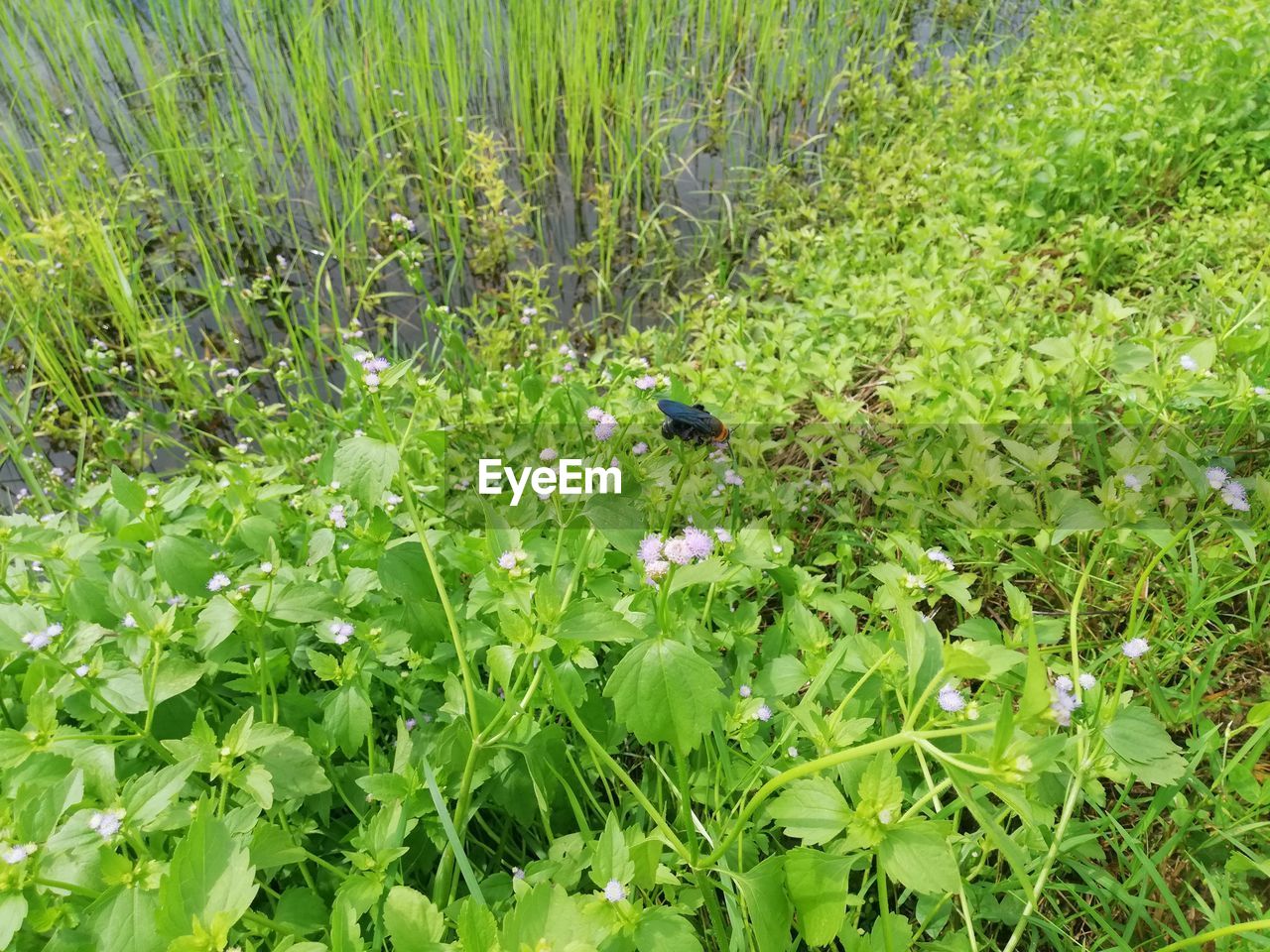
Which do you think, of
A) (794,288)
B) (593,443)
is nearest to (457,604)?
(593,443)

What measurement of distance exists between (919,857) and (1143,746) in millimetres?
438

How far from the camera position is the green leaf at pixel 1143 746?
3.39ft

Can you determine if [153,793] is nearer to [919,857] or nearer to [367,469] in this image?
[367,469]

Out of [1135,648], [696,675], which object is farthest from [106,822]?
[1135,648]

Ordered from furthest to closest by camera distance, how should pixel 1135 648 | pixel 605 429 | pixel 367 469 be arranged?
pixel 605 429, pixel 1135 648, pixel 367 469

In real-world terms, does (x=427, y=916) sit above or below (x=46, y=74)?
below

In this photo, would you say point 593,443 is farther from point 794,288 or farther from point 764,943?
point 794,288

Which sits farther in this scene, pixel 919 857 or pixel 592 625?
pixel 592 625

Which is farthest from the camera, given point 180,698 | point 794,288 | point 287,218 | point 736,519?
point 287,218

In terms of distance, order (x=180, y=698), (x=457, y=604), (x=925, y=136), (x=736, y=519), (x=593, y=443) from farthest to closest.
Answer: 1. (x=925, y=136)
2. (x=593, y=443)
3. (x=736, y=519)
4. (x=457, y=604)
5. (x=180, y=698)

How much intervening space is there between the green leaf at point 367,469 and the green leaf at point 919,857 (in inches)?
32.4

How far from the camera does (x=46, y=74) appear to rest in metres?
3.80

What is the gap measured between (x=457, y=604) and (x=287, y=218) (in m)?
3.09

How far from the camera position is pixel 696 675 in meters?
0.96
